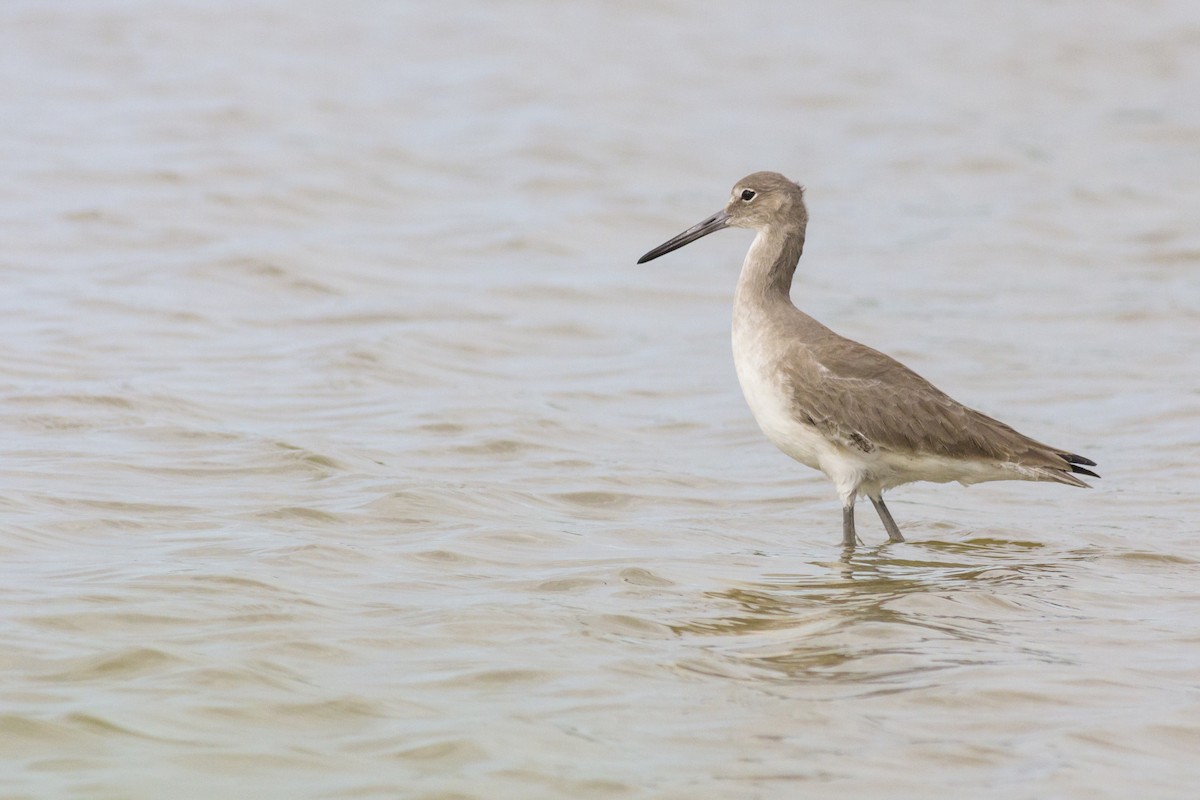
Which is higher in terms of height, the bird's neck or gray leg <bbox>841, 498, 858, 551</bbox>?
the bird's neck

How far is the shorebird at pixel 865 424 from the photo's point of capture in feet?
29.4

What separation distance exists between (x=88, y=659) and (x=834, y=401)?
4.11 m

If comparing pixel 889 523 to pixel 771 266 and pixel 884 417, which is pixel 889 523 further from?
pixel 771 266

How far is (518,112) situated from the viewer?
854 inches

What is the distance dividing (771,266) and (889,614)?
2808mm

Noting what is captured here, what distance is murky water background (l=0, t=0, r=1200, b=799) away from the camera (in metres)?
5.98

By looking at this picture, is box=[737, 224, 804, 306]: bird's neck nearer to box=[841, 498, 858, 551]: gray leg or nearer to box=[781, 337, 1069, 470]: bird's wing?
box=[781, 337, 1069, 470]: bird's wing

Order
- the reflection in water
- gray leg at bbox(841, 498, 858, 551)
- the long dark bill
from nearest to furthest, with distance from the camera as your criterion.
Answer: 1. the reflection in water
2. gray leg at bbox(841, 498, 858, 551)
3. the long dark bill

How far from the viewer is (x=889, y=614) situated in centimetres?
751

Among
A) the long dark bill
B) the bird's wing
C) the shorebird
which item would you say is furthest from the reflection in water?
the long dark bill

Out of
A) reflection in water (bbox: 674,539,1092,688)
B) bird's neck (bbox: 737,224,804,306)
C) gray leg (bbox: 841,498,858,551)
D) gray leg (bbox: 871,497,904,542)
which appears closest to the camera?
reflection in water (bbox: 674,539,1092,688)

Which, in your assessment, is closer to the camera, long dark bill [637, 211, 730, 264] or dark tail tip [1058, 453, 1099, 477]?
dark tail tip [1058, 453, 1099, 477]

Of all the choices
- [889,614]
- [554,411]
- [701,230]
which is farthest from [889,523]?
[554,411]

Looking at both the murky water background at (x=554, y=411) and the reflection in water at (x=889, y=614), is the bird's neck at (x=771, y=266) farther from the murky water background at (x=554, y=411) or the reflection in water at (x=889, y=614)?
the reflection in water at (x=889, y=614)
